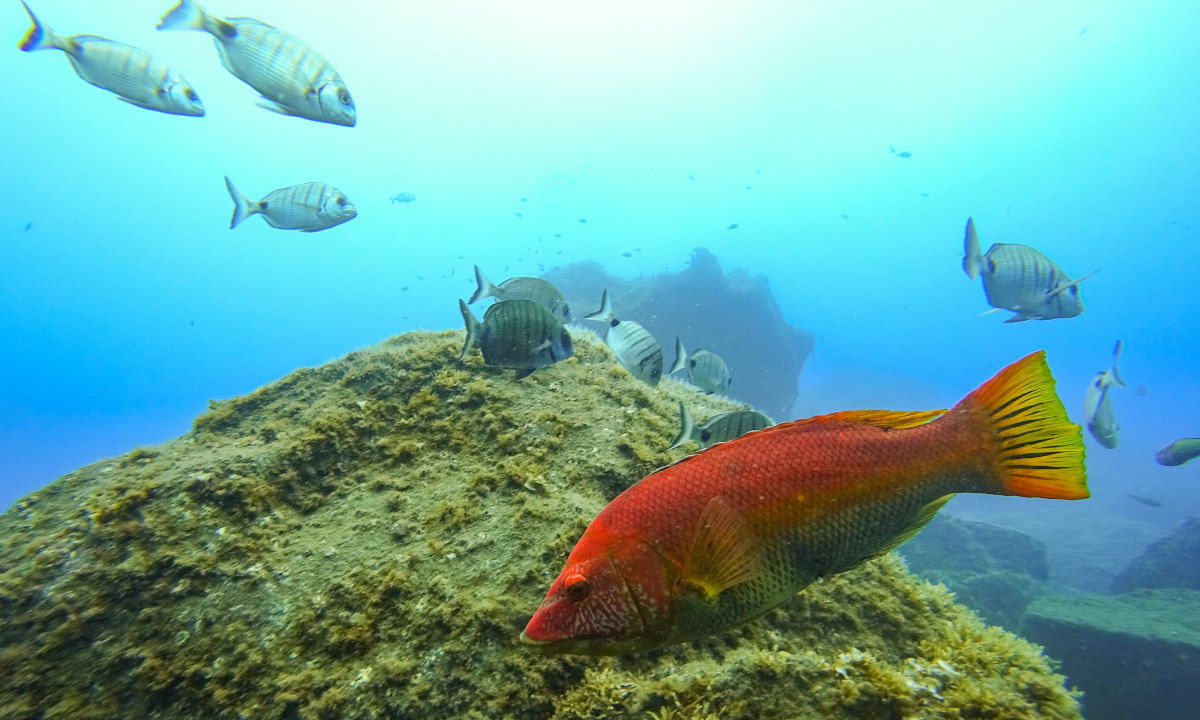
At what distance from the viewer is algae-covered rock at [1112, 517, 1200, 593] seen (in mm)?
13055

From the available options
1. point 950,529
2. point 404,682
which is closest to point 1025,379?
point 404,682

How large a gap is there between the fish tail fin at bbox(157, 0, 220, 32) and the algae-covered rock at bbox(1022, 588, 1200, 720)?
13.9 meters

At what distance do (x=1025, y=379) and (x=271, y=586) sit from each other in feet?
10.8

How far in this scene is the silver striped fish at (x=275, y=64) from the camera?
11.0ft

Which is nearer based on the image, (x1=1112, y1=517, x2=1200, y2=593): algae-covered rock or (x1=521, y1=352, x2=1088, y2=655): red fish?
(x1=521, y1=352, x2=1088, y2=655): red fish

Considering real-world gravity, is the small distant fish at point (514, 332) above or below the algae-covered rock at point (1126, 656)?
above

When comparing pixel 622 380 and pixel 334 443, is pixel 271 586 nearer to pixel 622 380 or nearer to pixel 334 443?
pixel 334 443

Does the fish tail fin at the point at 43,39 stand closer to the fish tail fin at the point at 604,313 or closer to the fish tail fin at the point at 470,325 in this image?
the fish tail fin at the point at 470,325

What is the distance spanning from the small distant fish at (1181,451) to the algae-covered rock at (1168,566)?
8200 millimetres

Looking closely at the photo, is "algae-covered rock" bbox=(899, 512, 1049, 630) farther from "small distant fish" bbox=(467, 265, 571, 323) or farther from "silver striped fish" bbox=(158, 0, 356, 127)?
"silver striped fish" bbox=(158, 0, 356, 127)

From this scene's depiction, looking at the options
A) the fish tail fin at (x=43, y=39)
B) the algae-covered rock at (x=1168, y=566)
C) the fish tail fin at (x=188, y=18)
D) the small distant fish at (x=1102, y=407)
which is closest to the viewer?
the fish tail fin at (x=188, y=18)

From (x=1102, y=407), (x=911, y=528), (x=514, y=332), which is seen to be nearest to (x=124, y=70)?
(x=514, y=332)

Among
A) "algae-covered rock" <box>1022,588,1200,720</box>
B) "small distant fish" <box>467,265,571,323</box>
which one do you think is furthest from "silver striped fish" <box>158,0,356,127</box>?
"algae-covered rock" <box>1022,588,1200,720</box>

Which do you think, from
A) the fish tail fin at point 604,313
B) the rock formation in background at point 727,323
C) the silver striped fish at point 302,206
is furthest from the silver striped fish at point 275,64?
the rock formation in background at point 727,323
